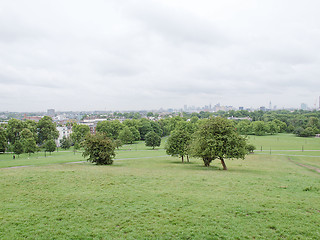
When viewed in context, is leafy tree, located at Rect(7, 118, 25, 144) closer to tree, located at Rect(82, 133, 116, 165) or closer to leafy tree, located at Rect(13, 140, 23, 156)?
leafy tree, located at Rect(13, 140, 23, 156)

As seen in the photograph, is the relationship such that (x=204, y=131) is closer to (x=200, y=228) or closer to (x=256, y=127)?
(x=200, y=228)

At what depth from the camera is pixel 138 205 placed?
37.3ft

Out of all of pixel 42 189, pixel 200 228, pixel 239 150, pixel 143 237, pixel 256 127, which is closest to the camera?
pixel 143 237

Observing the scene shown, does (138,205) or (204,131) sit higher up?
(204,131)

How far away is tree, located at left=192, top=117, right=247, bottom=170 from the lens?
82.3ft

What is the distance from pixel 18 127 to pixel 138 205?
212 ft

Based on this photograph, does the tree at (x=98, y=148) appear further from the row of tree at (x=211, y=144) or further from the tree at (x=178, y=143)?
the tree at (x=178, y=143)

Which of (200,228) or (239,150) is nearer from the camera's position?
(200,228)

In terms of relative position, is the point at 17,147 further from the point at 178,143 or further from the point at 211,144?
the point at 211,144

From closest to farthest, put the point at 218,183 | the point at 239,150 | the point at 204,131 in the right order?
the point at 218,183, the point at 239,150, the point at 204,131

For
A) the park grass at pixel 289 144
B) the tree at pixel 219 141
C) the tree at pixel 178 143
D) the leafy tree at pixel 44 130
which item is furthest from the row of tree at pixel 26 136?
the park grass at pixel 289 144

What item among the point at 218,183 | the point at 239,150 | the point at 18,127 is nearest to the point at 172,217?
the point at 218,183

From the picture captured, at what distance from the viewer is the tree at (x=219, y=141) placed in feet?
82.3

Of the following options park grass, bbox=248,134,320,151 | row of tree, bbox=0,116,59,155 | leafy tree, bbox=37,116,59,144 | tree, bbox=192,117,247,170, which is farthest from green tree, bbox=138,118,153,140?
tree, bbox=192,117,247,170
